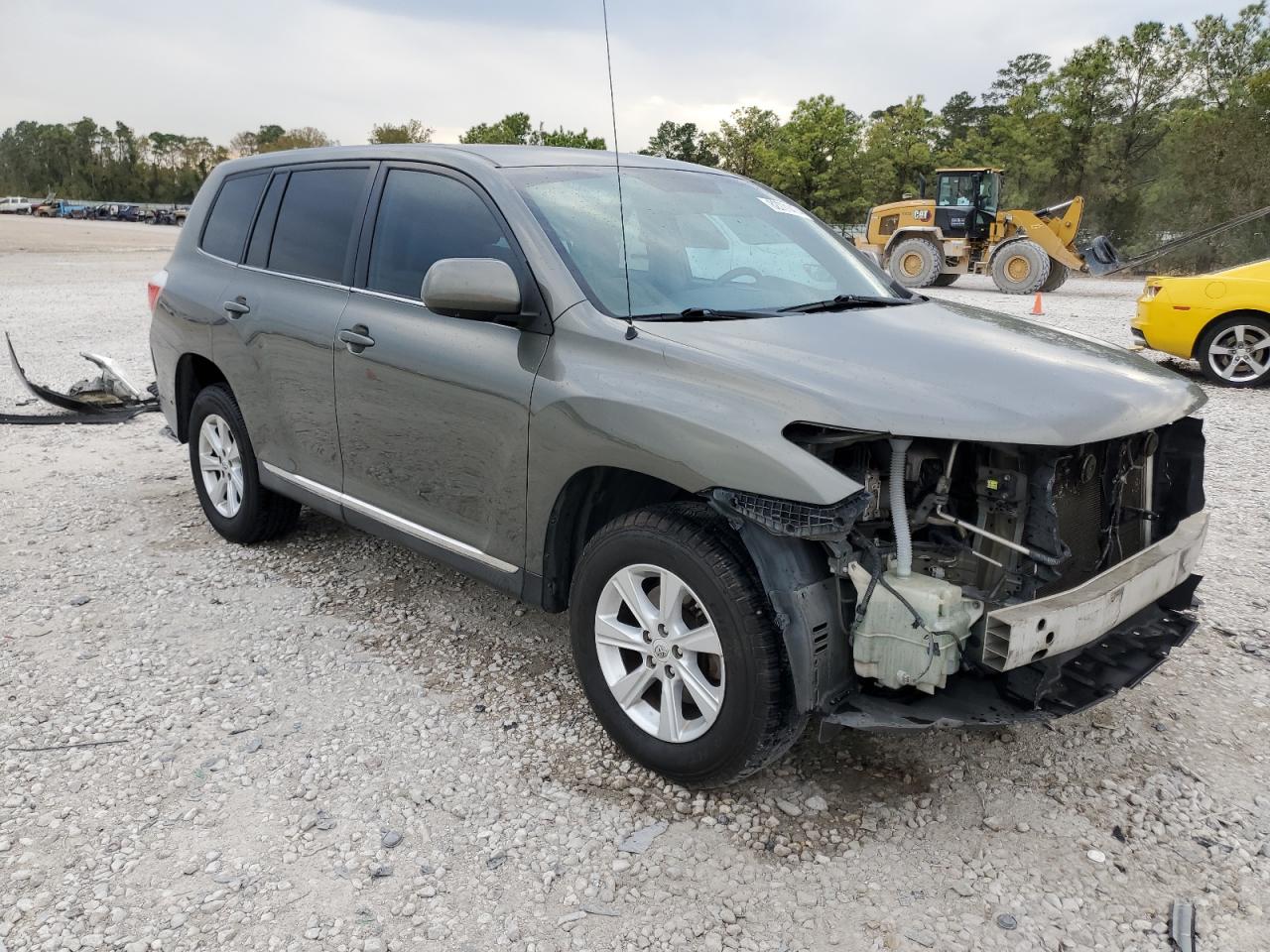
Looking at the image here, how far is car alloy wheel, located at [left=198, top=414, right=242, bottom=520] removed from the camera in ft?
15.9

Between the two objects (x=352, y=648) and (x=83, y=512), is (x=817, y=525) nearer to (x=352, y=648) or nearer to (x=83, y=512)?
(x=352, y=648)

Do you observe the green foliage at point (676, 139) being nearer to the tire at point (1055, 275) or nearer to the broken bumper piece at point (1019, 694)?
the tire at point (1055, 275)

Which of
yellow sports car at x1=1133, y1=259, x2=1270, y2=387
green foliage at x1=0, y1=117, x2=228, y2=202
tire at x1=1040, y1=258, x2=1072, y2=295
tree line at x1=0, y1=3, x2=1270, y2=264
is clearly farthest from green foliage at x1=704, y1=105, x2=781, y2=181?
green foliage at x1=0, y1=117, x2=228, y2=202

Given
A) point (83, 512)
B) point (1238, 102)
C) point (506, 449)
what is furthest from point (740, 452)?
point (1238, 102)

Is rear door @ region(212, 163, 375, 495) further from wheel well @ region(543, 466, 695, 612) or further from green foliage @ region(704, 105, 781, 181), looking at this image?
green foliage @ region(704, 105, 781, 181)

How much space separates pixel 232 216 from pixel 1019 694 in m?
4.20

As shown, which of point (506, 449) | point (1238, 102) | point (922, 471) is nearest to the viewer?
point (922, 471)

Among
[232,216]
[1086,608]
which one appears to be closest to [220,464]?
[232,216]

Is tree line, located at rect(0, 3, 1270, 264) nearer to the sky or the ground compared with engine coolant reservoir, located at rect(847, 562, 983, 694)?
nearer to the sky

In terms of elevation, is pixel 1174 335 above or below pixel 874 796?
above

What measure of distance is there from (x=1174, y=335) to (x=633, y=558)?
28.9 feet

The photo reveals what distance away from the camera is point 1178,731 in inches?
130

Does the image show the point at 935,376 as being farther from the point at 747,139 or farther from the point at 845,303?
the point at 747,139

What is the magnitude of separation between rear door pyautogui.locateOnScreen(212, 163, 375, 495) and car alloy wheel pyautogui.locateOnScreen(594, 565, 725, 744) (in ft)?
5.38
